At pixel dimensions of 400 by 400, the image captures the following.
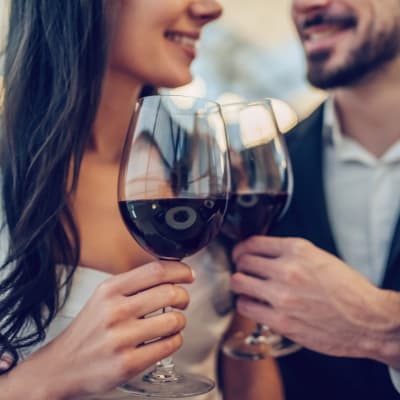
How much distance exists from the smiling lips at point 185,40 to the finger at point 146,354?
0.66m

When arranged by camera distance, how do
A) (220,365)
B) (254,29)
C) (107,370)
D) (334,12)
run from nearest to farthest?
(107,370) < (220,365) < (334,12) < (254,29)

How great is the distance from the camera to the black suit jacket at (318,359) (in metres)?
1.34

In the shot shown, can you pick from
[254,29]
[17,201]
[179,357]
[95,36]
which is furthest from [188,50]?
[254,29]

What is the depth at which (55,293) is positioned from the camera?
1038 mm

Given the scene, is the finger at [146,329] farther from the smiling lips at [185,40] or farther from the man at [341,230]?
the smiling lips at [185,40]

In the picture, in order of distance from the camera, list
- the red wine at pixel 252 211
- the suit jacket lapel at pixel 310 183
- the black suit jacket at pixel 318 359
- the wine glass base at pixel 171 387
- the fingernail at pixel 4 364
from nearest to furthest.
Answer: the wine glass base at pixel 171 387, the fingernail at pixel 4 364, the red wine at pixel 252 211, the black suit jacket at pixel 318 359, the suit jacket lapel at pixel 310 183

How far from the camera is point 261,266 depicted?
116 centimetres

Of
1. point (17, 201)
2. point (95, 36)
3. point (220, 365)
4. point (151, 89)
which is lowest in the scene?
point (220, 365)

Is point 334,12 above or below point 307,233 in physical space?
above

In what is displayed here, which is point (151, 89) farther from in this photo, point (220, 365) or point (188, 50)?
point (220, 365)

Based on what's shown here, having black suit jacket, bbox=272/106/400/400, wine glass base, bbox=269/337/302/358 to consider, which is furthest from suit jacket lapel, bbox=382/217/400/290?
wine glass base, bbox=269/337/302/358

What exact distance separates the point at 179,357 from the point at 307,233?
0.45m

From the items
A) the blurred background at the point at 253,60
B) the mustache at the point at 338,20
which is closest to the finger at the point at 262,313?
the mustache at the point at 338,20

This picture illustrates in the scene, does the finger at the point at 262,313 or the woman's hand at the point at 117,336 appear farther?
the finger at the point at 262,313
